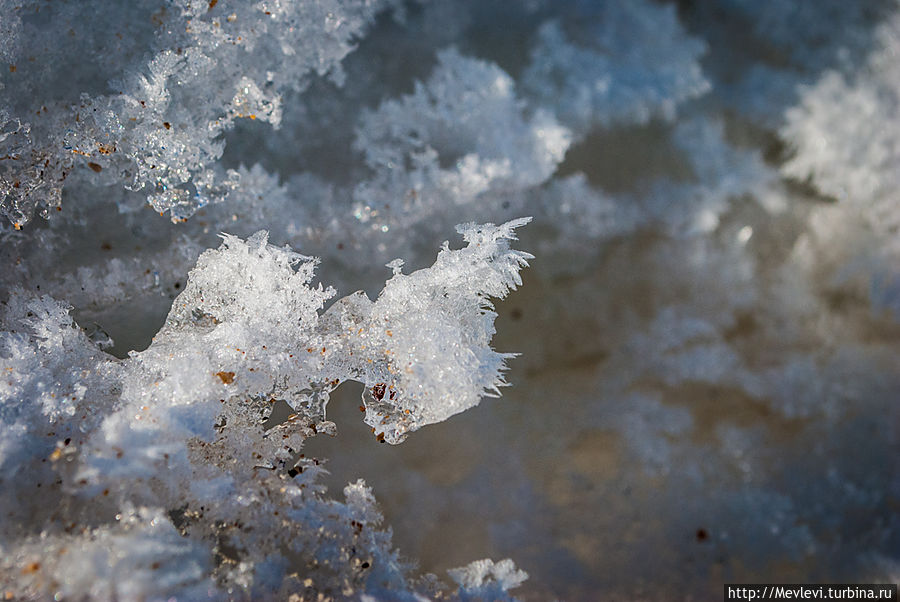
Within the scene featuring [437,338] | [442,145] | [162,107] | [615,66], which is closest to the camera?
[437,338]

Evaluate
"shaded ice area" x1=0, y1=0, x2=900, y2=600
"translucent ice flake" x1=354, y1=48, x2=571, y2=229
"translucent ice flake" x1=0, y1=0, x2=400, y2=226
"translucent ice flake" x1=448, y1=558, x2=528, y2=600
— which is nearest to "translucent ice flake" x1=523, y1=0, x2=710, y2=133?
"shaded ice area" x1=0, y1=0, x2=900, y2=600

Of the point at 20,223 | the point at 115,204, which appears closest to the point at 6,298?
the point at 20,223

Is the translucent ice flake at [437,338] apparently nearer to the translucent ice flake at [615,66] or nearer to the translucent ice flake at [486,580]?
the translucent ice flake at [486,580]

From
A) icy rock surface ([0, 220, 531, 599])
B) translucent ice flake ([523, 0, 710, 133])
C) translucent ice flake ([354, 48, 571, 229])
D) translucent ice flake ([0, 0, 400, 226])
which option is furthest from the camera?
translucent ice flake ([523, 0, 710, 133])

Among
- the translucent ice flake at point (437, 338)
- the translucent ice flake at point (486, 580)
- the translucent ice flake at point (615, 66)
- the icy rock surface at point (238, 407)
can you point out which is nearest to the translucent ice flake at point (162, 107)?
the icy rock surface at point (238, 407)

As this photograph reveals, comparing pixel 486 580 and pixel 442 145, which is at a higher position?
pixel 442 145

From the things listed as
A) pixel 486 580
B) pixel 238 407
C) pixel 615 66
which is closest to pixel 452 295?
pixel 238 407

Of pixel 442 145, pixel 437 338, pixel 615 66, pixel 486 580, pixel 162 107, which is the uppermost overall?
pixel 615 66

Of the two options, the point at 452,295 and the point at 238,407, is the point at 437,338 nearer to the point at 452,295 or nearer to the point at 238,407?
the point at 452,295

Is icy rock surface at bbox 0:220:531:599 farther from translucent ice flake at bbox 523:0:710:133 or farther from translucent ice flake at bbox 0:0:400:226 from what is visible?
translucent ice flake at bbox 523:0:710:133
